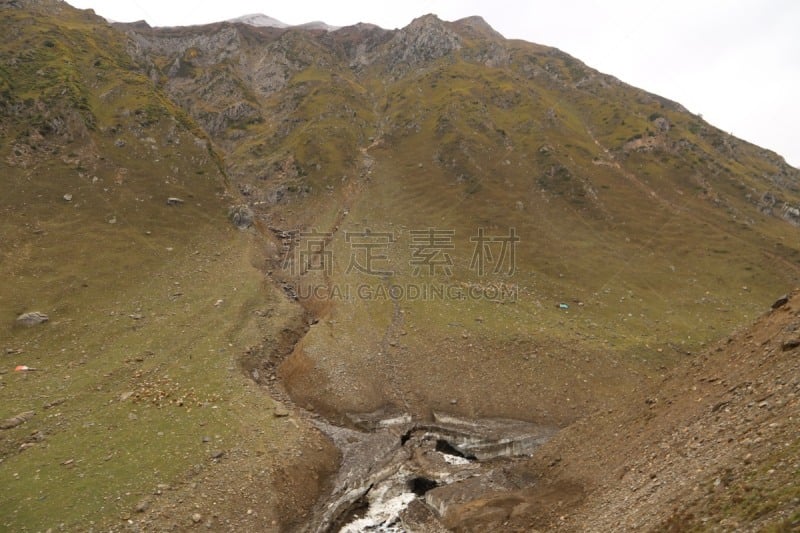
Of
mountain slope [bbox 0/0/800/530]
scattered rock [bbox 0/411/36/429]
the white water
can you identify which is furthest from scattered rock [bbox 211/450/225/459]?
scattered rock [bbox 0/411/36/429]

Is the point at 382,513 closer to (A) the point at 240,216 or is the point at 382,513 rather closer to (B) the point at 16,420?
(B) the point at 16,420

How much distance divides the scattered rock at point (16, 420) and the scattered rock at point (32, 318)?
14.5 metres

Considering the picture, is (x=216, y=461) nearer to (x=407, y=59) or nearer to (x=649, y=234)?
(x=649, y=234)

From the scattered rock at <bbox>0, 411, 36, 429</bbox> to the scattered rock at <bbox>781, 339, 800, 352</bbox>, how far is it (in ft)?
150

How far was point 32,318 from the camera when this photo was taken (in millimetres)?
42312

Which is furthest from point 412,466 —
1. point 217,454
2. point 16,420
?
point 16,420

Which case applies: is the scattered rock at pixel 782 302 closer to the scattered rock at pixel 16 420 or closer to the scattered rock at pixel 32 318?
the scattered rock at pixel 16 420

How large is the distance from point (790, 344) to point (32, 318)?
57.6m

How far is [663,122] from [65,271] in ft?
406

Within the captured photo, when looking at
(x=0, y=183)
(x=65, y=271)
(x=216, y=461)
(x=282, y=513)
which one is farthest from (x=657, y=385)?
(x=0, y=183)

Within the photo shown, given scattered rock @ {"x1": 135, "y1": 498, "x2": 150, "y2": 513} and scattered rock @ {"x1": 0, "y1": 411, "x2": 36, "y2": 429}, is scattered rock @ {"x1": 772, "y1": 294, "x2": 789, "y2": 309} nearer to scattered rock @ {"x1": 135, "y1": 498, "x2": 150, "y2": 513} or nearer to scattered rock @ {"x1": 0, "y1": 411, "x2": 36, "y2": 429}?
scattered rock @ {"x1": 135, "y1": 498, "x2": 150, "y2": 513}

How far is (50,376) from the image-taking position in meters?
36.0

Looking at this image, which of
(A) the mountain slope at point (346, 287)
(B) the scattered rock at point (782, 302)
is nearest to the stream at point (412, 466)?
(A) the mountain slope at point (346, 287)

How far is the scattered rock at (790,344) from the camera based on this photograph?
71.5 feet
